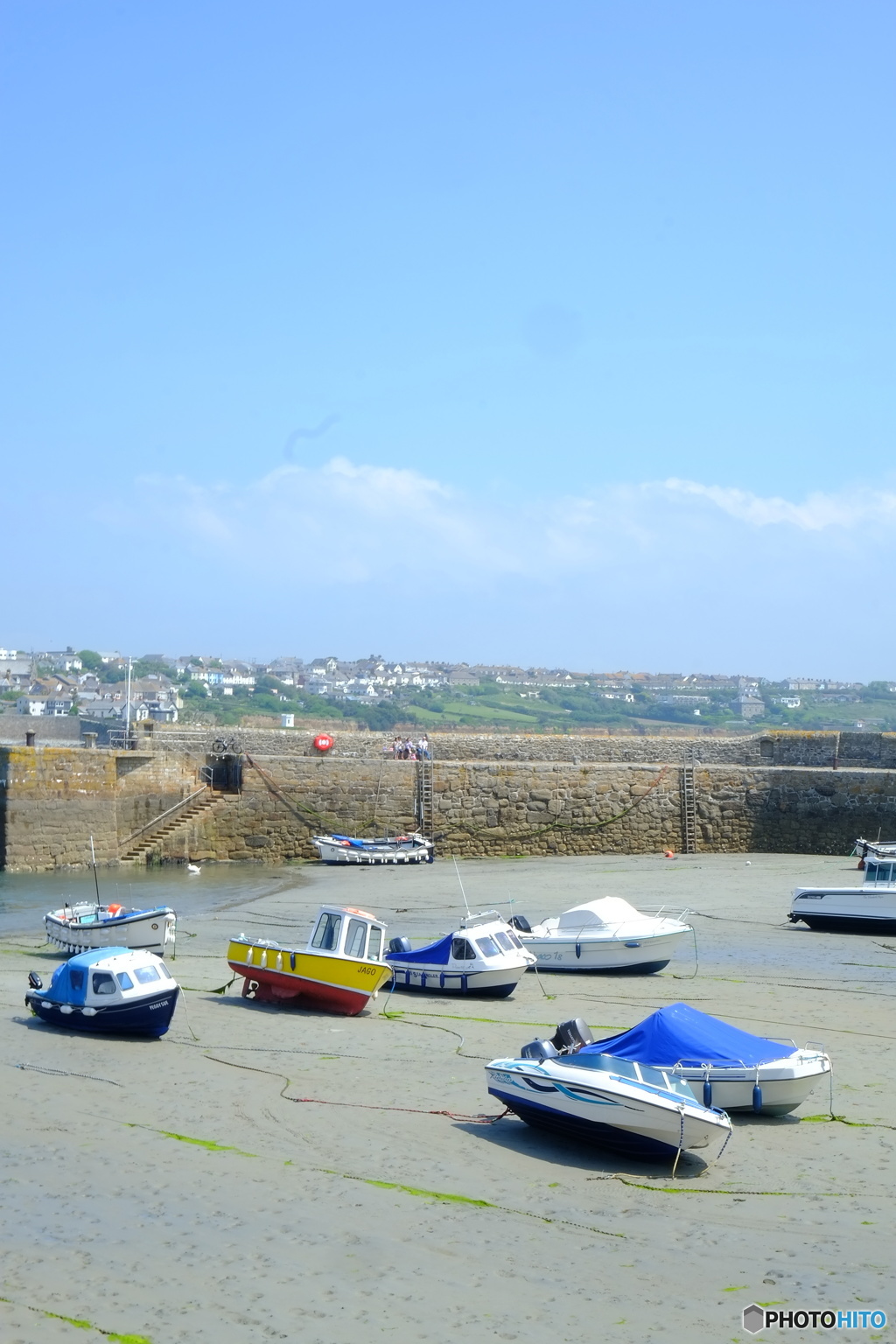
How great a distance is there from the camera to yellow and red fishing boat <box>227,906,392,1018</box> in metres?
14.9

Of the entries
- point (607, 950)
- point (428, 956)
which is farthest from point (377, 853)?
point (428, 956)

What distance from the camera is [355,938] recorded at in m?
15.1

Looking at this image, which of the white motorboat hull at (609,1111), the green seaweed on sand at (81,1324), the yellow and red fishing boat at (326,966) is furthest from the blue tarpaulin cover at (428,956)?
the green seaweed on sand at (81,1324)

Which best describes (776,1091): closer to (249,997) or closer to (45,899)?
(249,997)

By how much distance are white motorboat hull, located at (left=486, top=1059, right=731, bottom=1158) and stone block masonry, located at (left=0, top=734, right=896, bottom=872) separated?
1898 cm

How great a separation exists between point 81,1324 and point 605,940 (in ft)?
37.0

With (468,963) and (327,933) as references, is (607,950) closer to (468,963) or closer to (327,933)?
(468,963)

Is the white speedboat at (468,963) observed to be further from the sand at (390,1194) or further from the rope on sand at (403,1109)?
the rope on sand at (403,1109)

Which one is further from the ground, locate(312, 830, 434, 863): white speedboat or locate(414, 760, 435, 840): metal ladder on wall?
locate(414, 760, 435, 840): metal ladder on wall

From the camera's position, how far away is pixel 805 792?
28.8 meters

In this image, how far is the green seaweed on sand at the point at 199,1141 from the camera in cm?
984

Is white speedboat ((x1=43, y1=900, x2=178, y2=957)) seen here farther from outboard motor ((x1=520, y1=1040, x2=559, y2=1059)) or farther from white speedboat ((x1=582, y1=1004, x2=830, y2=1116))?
white speedboat ((x1=582, y1=1004, x2=830, y2=1116))

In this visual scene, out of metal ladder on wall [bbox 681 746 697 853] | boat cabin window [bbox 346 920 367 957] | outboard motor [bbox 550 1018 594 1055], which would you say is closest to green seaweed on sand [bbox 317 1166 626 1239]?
outboard motor [bbox 550 1018 594 1055]

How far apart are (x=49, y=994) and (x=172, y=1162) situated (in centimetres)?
480
